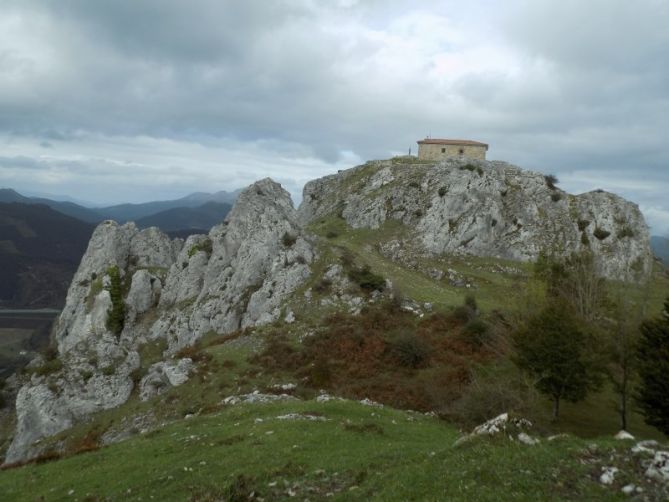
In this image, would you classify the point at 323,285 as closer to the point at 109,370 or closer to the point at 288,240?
the point at 288,240

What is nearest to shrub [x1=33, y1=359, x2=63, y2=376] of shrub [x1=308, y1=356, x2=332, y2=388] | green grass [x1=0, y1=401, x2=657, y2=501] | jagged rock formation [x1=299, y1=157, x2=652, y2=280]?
green grass [x1=0, y1=401, x2=657, y2=501]

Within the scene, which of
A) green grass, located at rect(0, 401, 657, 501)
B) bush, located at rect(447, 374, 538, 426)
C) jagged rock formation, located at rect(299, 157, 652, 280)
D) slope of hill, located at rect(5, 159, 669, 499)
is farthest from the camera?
jagged rock formation, located at rect(299, 157, 652, 280)

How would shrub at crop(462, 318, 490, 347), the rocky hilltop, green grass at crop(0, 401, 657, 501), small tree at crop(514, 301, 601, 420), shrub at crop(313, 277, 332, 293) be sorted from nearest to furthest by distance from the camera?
green grass at crop(0, 401, 657, 501) < small tree at crop(514, 301, 601, 420) < shrub at crop(462, 318, 490, 347) < the rocky hilltop < shrub at crop(313, 277, 332, 293)

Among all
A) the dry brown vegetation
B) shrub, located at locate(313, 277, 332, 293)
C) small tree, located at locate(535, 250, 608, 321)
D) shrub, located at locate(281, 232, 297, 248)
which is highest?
shrub, located at locate(281, 232, 297, 248)

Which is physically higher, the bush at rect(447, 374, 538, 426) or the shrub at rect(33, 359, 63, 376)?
the bush at rect(447, 374, 538, 426)

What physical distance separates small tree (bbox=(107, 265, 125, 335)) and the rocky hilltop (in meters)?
0.15

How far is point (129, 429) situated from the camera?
3388 centimetres

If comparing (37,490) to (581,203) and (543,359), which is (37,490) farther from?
(581,203)

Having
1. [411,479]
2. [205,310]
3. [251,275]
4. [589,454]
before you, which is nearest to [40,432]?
[205,310]

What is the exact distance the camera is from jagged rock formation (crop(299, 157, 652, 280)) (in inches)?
2719

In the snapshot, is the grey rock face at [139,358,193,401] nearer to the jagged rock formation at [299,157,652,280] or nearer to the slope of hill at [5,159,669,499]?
the slope of hill at [5,159,669,499]

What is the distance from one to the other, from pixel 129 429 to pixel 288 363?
12.4 m

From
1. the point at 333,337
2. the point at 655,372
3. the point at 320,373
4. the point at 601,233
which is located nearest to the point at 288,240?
the point at 333,337

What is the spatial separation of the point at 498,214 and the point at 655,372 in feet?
166
